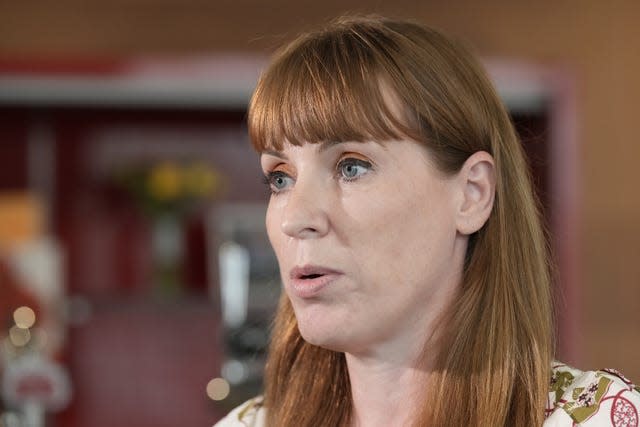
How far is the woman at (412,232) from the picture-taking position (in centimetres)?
111

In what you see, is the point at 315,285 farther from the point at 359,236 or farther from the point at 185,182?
the point at 185,182

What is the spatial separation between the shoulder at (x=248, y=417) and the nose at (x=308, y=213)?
12.8 inches

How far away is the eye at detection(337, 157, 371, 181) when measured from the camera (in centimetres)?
111

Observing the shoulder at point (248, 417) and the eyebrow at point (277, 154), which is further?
the shoulder at point (248, 417)

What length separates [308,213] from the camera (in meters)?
1.11

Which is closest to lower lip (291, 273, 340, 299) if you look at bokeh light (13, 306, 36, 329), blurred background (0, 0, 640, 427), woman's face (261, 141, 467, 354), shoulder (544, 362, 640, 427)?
woman's face (261, 141, 467, 354)

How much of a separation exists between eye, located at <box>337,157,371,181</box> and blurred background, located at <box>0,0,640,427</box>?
2.50 metres

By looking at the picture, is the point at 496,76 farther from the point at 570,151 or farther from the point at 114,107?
the point at 114,107

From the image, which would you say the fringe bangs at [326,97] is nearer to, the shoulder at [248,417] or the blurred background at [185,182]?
the shoulder at [248,417]

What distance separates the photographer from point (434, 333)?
3.82 feet

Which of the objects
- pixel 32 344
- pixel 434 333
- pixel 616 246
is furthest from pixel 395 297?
pixel 616 246

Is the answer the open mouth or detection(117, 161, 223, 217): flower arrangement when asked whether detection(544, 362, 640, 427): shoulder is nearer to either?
the open mouth

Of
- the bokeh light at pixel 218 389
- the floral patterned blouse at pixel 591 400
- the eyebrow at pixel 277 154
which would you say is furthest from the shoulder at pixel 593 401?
the bokeh light at pixel 218 389

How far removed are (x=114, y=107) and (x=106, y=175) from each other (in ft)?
0.76
